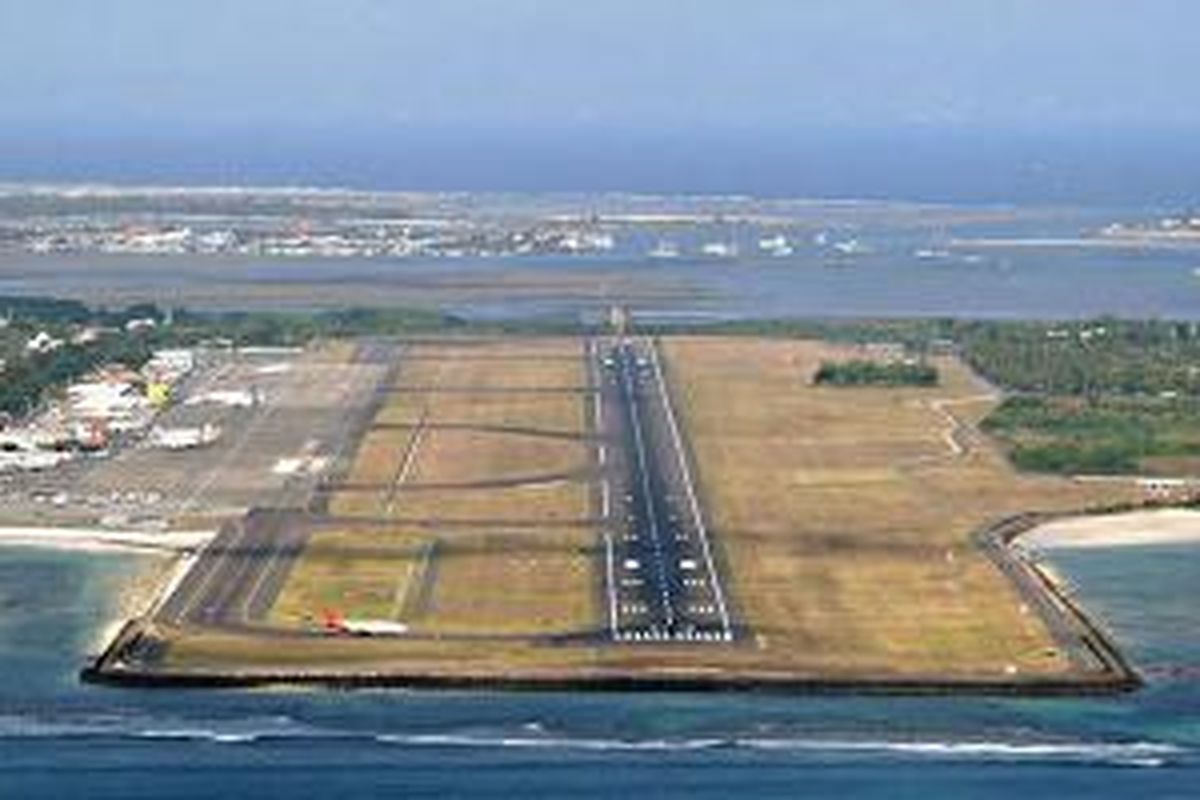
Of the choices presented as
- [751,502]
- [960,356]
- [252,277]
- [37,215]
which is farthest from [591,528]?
[37,215]

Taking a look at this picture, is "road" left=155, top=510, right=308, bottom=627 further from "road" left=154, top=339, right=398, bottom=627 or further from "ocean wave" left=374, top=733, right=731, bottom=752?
"ocean wave" left=374, top=733, right=731, bottom=752

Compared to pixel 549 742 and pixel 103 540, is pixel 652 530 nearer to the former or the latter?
pixel 103 540

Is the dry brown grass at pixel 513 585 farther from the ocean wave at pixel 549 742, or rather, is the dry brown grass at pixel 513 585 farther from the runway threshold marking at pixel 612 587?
the ocean wave at pixel 549 742

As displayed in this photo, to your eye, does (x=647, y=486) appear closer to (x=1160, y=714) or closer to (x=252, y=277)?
(x=1160, y=714)

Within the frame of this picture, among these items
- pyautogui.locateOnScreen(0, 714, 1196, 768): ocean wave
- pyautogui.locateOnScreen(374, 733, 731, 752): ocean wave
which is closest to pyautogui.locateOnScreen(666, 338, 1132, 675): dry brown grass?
pyautogui.locateOnScreen(0, 714, 1196, 768): ocean wave

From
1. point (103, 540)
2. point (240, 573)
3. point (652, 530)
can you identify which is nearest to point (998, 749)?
point (240, 573)

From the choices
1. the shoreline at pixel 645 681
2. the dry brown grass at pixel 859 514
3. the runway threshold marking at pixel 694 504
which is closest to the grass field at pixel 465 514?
the runway threshold marking at pixel 694 504
